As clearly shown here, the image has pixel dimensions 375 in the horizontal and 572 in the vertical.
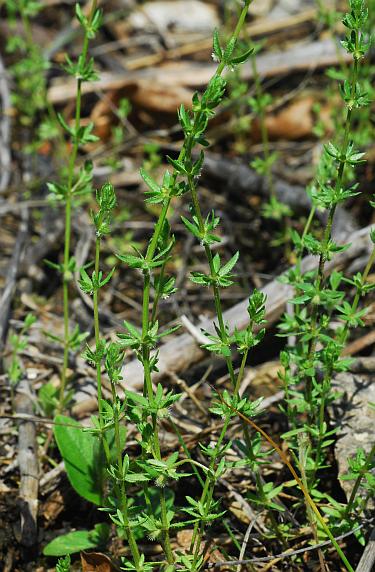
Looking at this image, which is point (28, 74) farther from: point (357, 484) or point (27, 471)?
point (357, 484)

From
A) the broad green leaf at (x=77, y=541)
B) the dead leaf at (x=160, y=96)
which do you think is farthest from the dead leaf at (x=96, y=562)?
the dead leaf at (x=160, y=96)

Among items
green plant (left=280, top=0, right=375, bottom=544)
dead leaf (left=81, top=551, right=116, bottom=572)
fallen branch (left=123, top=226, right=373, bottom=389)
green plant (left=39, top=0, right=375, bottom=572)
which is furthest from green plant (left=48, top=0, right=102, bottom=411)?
green plant (left=280, top=0, right=375, bottom=544)

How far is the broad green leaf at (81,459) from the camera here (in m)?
2.99

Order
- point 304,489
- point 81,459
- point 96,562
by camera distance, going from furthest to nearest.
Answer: point 81,459
point 96,562
point 304,489

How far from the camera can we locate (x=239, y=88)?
4.84m

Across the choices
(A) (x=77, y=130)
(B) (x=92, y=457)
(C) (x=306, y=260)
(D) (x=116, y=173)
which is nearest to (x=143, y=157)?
(D) (x=116, y=173)

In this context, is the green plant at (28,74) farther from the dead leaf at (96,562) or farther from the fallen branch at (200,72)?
the dead leaf at (96,562)

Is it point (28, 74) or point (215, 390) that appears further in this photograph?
point (28, 74)

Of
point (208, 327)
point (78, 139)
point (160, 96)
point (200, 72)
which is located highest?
point (200, 72)

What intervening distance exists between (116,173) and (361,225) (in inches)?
73.8

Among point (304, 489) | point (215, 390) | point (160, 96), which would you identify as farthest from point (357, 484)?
point (160, 96)

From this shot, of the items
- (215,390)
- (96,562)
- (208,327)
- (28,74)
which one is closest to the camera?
(215,390)

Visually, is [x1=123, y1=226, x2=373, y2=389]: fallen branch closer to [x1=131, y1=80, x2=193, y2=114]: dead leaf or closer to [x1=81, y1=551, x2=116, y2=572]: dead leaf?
[x1=81, y1=551, x2=116, y2=572]: dead leaf

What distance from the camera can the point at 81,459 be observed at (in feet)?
9.94
